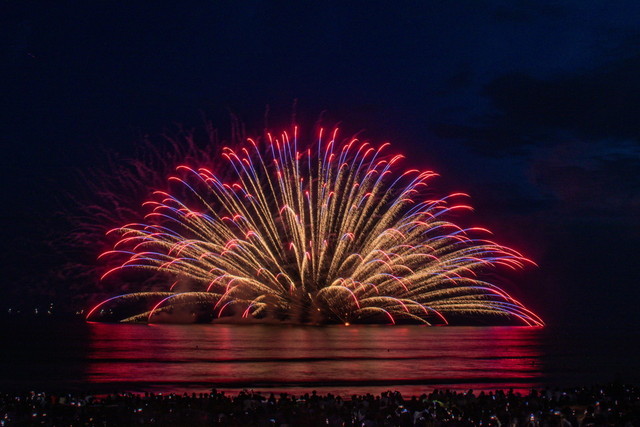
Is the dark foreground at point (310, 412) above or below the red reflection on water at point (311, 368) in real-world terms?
above

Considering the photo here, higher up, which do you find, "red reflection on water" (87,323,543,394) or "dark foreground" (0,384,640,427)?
"dark foreground" (0,384,640,427)

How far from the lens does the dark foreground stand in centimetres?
1611

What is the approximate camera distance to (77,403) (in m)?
18.5

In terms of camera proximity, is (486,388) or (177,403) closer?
(177,403)

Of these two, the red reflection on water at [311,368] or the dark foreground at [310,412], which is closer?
the dark foreground at [310,412]

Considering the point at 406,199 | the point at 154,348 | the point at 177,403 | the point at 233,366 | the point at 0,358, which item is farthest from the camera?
the point at 406,199

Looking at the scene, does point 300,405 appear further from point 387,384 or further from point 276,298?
point 276,298

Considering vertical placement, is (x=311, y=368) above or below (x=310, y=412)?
below

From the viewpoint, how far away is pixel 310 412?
55.0 feet

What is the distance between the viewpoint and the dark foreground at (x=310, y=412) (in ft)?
52.9

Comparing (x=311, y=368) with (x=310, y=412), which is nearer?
(x=310, y=412)

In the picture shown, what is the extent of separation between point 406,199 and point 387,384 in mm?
33358

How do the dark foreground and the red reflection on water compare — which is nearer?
the dark foreground

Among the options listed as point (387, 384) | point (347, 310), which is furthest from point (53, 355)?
point (347, 310)
